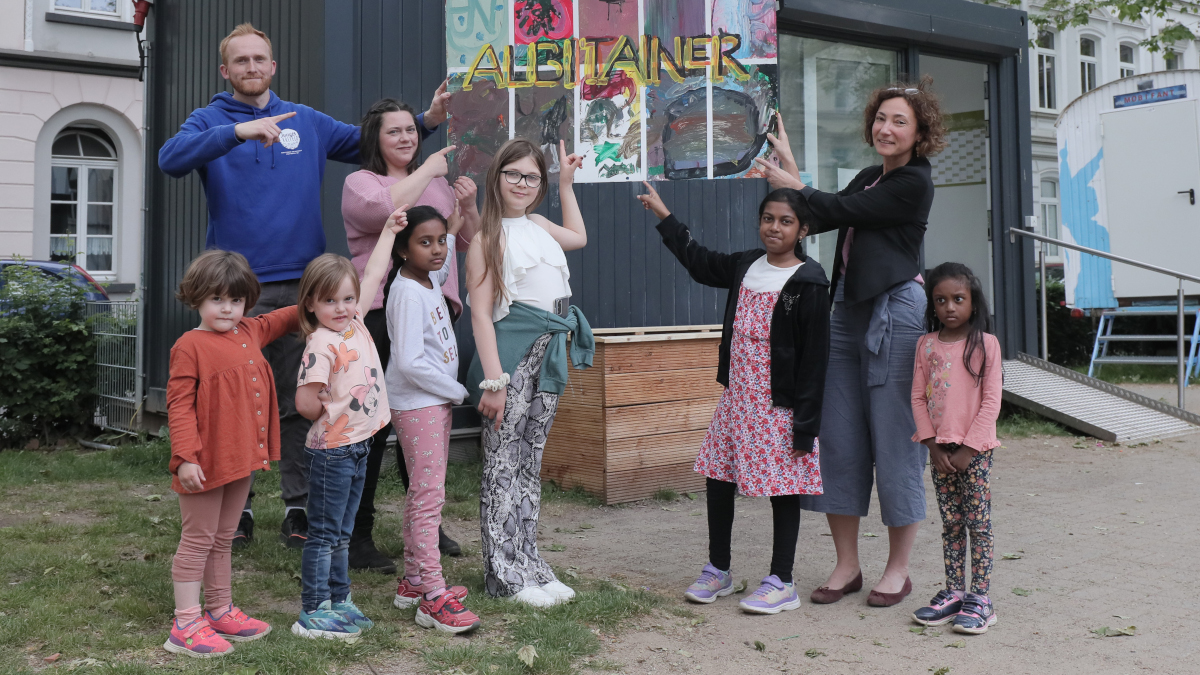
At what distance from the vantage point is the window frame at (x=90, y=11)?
1780 centimetres

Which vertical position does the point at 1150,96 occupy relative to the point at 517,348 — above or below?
above

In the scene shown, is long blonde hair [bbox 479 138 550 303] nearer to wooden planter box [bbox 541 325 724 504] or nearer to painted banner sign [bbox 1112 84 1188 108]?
wooden planter box [bbox 541 325 724 504]

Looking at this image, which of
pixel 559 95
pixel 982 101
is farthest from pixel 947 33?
pixel 559 95

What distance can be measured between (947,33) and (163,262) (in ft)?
23.5

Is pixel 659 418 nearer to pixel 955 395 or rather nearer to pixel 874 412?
pixel 874 412

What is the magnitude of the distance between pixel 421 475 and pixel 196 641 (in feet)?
2.94

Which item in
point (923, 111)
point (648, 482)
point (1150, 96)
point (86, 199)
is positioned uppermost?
point (1150, 96)

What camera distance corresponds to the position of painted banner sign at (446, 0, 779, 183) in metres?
6.35

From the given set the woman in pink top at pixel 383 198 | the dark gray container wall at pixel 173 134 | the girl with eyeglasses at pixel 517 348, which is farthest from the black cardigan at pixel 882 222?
the dark gray container wall at pixel 173 134

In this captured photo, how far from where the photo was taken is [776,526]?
3982mm

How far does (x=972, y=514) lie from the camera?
368 centimetres

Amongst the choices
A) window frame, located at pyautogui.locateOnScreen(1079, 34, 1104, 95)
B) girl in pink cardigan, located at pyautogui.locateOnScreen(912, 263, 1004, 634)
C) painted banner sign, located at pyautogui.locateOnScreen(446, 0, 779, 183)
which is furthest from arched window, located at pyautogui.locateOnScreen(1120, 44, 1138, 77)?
girl in pink cardigan, located at pyautogui.locateOnScreen(912, 263, 1004, 634)

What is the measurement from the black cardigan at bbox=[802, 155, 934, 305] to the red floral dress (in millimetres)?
365

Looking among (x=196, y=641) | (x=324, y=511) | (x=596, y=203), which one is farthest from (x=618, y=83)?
(x=196, y=641)
